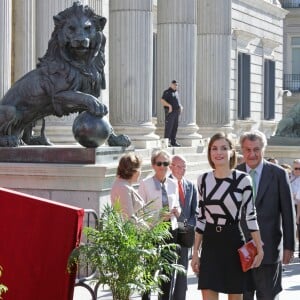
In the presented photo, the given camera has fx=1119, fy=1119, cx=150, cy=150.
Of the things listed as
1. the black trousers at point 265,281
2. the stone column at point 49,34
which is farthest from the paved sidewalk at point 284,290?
the stone column at point 49,34

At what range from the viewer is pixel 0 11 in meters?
18.4

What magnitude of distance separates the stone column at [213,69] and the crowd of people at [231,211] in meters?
20.9

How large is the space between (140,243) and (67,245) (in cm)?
69

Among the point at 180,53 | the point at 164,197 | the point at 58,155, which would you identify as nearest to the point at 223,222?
the point at 164,197

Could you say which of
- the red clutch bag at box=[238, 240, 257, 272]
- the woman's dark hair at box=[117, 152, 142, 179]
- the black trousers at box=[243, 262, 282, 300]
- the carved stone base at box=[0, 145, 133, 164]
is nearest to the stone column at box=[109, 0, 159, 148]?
the carved stone base at box=[0, 145, 133, 164]

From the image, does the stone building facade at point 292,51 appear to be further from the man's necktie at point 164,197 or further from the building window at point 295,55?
the man's necktie at point 164,197

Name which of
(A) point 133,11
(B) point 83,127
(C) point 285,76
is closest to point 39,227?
(B) point 83,127

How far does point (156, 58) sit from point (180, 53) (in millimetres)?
1861

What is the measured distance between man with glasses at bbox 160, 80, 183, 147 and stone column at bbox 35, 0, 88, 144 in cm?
707

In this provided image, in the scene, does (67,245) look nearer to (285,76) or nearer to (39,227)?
(39,227)

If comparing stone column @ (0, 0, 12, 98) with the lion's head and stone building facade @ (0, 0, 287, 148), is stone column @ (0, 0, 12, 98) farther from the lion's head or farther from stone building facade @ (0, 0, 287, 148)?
the lion's head

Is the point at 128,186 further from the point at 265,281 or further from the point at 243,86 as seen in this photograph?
the point at 243,86

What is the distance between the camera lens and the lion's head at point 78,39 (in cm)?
1285

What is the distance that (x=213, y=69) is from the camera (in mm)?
31656
